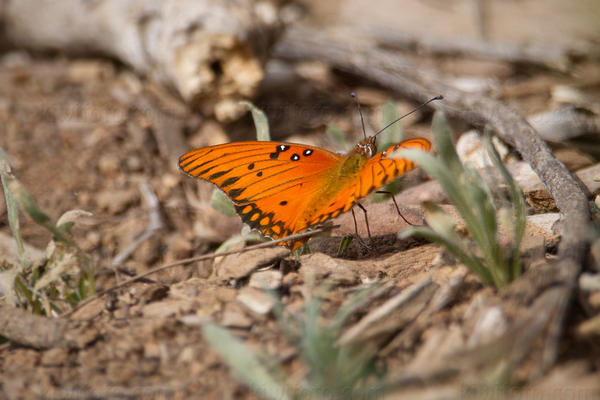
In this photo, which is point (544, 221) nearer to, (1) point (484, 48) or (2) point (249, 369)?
(2) point (249, 369)

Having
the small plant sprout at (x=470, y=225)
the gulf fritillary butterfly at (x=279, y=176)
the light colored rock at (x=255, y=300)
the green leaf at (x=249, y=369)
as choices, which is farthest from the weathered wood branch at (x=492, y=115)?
the light colored rock at (x=255, y=300)

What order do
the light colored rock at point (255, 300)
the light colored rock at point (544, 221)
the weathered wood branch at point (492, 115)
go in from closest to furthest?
the weathered wood branch at point (492, 115), the light colored rock at point (255, 300), the light colored rock at point (544, 221)

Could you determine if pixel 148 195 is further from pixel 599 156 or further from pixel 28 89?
pixel 599 156

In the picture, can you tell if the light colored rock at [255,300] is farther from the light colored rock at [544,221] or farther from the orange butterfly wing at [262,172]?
the light colored rock at [544,221]

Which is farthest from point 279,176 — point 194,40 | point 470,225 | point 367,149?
point 194,40

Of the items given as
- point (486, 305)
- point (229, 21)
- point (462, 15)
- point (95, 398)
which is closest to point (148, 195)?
point (229, 21)
